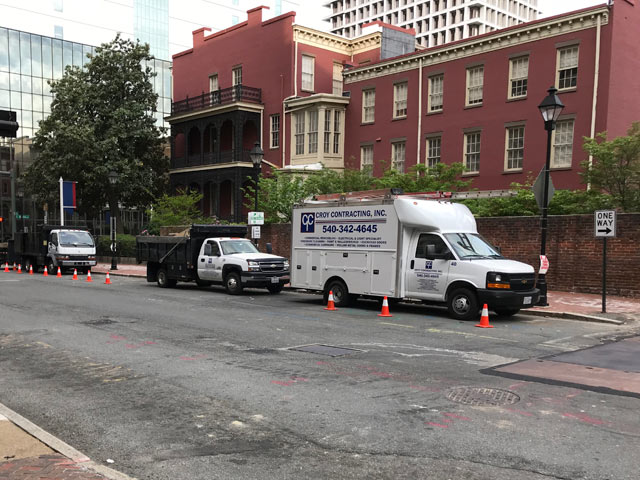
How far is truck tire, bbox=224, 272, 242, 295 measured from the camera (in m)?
19.0

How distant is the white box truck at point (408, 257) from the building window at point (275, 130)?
2161 cm

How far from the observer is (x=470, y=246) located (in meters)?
14.0

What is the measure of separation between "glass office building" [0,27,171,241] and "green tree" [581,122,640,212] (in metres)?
51.1

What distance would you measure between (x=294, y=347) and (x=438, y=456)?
5.06m

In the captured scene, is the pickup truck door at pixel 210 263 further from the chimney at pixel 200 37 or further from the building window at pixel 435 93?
the chimney at pixel 200 37

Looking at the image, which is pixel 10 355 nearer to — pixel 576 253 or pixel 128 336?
pixel 128 336

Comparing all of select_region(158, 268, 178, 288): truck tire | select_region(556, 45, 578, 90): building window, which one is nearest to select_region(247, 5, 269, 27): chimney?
select_region(556, 45, 578, 90): building window

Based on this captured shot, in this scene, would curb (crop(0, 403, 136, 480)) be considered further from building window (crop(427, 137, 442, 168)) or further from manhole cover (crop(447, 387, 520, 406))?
building window (crop(427, 137, 442, 168))

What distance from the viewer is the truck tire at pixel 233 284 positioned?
1903 cm

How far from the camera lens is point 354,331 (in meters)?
11.4

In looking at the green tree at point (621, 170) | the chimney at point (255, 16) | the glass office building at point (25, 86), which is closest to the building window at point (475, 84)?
the green tree at point (621, 170)

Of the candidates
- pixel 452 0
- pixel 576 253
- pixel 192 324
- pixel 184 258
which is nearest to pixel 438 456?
pixel 192 324

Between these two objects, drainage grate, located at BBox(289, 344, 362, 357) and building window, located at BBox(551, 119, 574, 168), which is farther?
building window, located at BBox(551, 119, 574, 168)

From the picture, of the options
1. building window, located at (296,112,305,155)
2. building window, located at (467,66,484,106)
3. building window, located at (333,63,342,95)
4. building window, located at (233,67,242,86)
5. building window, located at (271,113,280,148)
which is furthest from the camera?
building window, located at (233,67,242,86)
